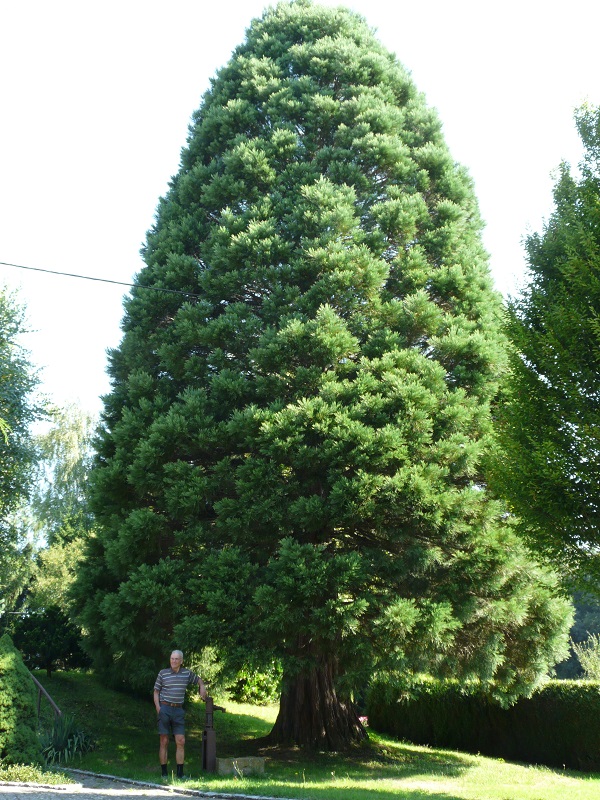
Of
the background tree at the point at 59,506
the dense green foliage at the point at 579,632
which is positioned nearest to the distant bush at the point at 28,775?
the background tree at the point at 59,506

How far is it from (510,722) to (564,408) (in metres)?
8.82

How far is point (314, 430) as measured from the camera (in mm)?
10930

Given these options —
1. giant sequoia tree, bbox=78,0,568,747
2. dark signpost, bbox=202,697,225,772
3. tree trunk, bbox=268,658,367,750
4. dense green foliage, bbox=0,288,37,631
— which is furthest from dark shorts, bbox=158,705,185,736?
dense green foliage, bbox=0,288,37,631

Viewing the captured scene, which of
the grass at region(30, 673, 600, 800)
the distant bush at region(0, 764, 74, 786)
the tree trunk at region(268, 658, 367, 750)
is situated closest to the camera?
the distant bush at region(0, 764, 74, 786)

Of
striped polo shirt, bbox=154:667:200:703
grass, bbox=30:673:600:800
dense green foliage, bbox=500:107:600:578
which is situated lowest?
grass, bbox=30:673:600:800

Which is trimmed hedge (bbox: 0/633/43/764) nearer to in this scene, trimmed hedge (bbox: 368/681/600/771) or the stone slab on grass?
the stone slab on grass

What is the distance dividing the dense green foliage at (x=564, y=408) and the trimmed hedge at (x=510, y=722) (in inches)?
175

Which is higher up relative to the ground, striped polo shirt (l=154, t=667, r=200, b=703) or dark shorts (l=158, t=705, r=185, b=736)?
striped polo shirt (l=154, t=667, r=200, b=703)

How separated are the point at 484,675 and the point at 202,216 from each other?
9806 mm

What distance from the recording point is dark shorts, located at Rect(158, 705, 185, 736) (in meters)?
9.90

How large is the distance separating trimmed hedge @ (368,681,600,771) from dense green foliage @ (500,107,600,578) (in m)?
4.45

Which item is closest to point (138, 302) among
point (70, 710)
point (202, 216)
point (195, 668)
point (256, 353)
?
point (202, 216)

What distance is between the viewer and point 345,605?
10.2 meters

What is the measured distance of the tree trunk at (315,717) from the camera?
40.3 ft
